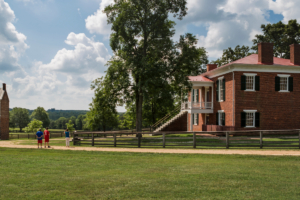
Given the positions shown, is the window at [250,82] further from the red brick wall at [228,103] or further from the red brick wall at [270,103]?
the red brick wall at [228,103]

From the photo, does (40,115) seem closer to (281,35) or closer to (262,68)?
(281,35)

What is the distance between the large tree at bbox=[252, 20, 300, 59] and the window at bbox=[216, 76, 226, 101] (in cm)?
2298

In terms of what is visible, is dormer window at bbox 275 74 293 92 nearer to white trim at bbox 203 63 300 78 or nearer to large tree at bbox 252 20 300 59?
white trim at bbox 203 63 300 78

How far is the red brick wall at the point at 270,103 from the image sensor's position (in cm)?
2884

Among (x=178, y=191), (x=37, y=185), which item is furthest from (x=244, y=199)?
(x=37, y=185)

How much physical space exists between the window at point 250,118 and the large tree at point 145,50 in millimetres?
7003

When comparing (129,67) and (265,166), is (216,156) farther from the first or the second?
(129,67)

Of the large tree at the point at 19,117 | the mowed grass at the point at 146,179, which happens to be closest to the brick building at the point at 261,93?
the mowed grass at the point at 146,179

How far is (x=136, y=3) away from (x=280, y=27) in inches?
1256

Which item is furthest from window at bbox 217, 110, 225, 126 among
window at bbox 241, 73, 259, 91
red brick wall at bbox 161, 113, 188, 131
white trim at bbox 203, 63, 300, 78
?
red brick wall at bbox 161, 113, 188, 131

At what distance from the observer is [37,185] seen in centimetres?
809

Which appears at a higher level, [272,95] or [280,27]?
[280,27]

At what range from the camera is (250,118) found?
29219 mm

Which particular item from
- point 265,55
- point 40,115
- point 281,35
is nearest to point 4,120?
point 265,55
